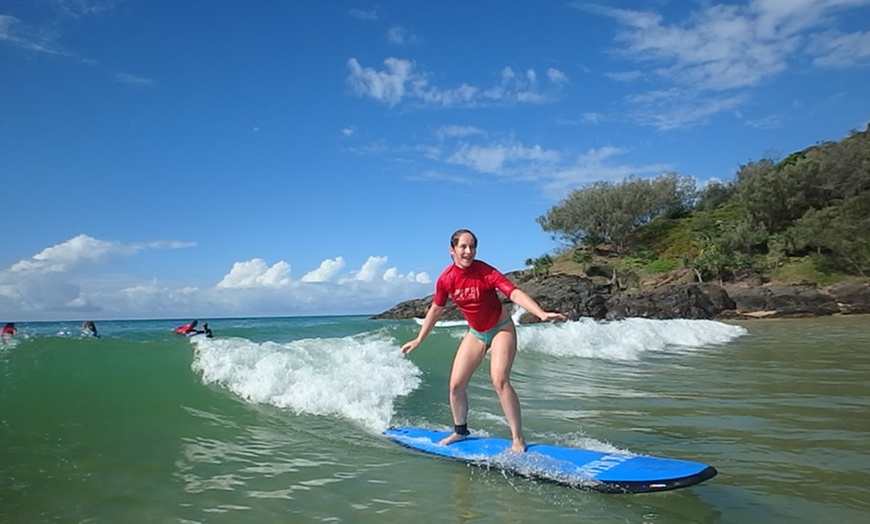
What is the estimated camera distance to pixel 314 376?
27.2 ft

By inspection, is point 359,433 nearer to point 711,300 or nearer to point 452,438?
point 452,438

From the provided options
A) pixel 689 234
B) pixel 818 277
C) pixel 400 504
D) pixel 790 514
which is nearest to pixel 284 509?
pixel 400 504

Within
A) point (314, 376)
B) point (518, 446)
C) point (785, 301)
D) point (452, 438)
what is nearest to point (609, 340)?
point (314, 376)

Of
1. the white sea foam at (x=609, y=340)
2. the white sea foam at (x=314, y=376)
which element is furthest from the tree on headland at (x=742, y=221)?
the white sea foam at (x=314, y=376)

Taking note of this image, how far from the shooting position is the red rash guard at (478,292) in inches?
215

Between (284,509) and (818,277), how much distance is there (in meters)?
48.4

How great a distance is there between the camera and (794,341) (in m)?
18.5

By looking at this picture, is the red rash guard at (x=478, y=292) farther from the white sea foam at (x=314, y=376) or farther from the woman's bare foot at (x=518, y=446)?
the white sea foam at (x=314, y=376)

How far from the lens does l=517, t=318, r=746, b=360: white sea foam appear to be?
Answer: 15.7 metres

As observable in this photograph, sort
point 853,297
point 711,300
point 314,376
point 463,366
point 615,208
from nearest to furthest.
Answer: point 463,366 → point 314,376 → point 853,297 → point 711,300 → point 615,208

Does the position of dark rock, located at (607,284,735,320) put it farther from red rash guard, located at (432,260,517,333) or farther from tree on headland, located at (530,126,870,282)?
red rash guard, located at (432,260,517,333)

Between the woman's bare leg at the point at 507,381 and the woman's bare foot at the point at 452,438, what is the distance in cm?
62

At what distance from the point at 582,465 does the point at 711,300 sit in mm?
39333

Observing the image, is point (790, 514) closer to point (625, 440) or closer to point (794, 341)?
point (625, 440)
